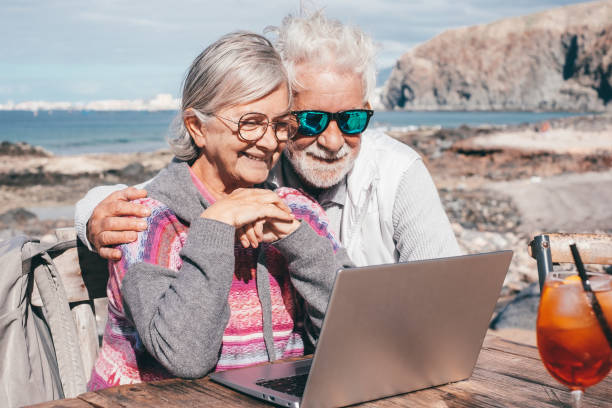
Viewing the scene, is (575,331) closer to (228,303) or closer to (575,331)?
(575,331)

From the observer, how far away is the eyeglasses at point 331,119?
9.20 ft

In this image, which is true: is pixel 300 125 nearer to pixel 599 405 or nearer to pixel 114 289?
pixel 114 289

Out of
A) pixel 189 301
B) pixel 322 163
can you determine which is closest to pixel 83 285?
pixel 189 301

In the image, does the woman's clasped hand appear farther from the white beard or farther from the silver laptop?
the white beard

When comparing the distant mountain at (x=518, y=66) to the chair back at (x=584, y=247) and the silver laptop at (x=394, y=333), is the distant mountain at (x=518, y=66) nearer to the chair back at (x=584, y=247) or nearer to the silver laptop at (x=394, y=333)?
the chair back at (x=584, y=247)

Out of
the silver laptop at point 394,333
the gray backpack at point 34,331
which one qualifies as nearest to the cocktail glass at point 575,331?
the silver laptop at point 394,333

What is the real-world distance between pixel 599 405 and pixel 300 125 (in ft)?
5.60

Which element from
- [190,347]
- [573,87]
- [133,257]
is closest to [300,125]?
[133,257]

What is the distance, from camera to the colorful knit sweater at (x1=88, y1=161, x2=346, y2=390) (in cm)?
208

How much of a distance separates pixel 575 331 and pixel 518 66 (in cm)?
12057

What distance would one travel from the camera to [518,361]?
1.90 meters

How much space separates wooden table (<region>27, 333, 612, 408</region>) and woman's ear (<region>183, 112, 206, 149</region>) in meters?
0.94

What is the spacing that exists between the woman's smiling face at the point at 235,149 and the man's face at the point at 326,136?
0.49 meters

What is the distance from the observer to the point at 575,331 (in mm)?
1217
